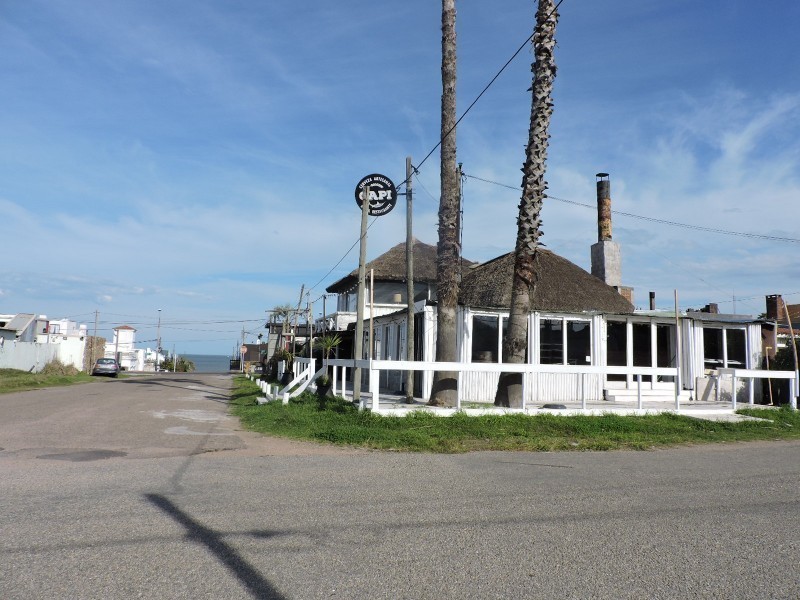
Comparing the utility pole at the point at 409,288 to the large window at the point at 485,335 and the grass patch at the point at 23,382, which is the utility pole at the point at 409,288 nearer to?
the large window at the point at 485,335

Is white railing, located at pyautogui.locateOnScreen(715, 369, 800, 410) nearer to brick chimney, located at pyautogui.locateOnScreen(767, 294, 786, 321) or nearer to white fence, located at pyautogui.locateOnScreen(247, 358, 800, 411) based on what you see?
white fence, located at pyautogui.locateOnScreen(247, 358, 800, 411)

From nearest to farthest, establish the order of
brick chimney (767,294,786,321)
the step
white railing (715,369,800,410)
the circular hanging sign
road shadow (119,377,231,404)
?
white railing (715,369,800,410) < the circular hanging sign < the step < brick chimney (767,294,786,321) < road shadow (119,377,231,404)

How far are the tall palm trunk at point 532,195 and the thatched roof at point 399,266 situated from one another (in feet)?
51.7

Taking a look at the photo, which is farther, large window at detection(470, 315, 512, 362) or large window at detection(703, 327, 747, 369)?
large window at detection(703, 327, 747, 369)

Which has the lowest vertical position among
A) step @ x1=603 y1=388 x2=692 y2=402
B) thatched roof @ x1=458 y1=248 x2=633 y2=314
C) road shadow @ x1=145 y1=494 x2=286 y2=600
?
road shadow @ x1=145 y1=494 x2=286 y2=600

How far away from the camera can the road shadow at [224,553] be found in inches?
156

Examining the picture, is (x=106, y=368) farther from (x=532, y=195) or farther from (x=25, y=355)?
(x=532, y=195)

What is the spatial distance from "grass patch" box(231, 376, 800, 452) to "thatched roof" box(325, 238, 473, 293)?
54.2 ft

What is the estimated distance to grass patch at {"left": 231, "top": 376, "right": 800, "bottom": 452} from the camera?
10.8 m

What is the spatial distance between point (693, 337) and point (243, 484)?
1595 cm

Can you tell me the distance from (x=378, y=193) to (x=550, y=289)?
5.97m

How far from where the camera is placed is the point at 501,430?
11820mm

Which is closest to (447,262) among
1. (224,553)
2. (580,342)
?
(580,342)

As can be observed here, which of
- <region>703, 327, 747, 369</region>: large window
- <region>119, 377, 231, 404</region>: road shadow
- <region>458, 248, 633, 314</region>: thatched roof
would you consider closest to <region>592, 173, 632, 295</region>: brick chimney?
<region>458, 248, 633, 314</region>: thatched roof
